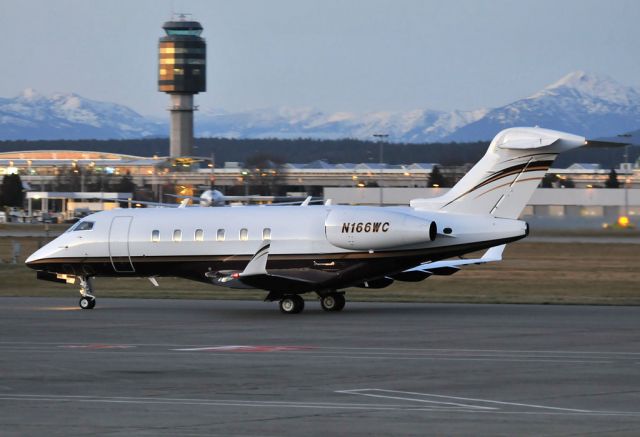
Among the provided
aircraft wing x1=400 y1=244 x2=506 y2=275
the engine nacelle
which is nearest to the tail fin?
the engine nacelle

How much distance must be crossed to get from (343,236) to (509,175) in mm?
4655

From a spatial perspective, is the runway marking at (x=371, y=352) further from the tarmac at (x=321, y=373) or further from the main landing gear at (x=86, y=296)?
the main landing gear at (x=86, y=296)

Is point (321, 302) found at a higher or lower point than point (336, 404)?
lower

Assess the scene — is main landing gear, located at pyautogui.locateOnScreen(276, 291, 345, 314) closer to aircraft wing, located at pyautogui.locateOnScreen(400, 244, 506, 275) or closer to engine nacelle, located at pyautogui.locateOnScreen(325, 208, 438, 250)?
engine nacelle, located at pyautogui.locateOnScreen(325, 208, 438, 250)

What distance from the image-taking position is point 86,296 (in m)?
34.2

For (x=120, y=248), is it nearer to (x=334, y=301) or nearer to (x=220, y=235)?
(x=220, y=235)

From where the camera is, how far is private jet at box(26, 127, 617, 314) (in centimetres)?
3100

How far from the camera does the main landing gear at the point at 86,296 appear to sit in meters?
34.1

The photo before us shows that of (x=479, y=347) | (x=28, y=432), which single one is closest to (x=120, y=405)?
(x=28, y=432)

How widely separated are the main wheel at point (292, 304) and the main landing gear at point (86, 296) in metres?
5.70

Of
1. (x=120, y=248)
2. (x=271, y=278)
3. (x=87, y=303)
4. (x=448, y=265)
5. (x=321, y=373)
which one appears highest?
(x=120, y=248)

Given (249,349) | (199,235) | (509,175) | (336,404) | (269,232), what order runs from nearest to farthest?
(336,404) < (249,349) < (509,175) < (269,232) < (199,235)

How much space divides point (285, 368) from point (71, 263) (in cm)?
1599

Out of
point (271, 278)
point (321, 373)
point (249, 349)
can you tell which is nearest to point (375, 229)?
point (271, 278)
